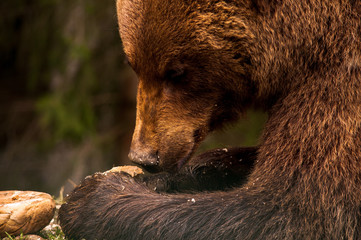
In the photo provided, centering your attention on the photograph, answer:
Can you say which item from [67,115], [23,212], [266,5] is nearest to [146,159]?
[23,212]

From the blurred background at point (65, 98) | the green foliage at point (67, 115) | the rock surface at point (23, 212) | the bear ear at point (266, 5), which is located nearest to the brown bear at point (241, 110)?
the bear ear at point (266, 5)

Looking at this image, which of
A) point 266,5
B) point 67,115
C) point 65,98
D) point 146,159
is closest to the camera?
point 266,5

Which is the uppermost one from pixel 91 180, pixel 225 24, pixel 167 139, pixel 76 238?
pixel 225 24

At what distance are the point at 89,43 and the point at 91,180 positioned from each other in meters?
5.76

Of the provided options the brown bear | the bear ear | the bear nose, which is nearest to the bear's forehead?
the brown bear

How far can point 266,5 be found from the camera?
3318mm

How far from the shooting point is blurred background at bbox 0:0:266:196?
8.73 metres

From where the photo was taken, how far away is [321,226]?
300 cm

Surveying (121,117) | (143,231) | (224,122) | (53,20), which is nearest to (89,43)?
(53,20)

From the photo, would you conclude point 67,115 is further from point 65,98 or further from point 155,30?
point 155,30

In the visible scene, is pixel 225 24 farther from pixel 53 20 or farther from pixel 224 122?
pixel 53 20

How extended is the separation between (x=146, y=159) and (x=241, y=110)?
2.87 feet

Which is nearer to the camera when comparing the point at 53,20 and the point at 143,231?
the point at 143,231

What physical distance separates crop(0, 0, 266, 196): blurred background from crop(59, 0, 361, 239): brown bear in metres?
4.42
